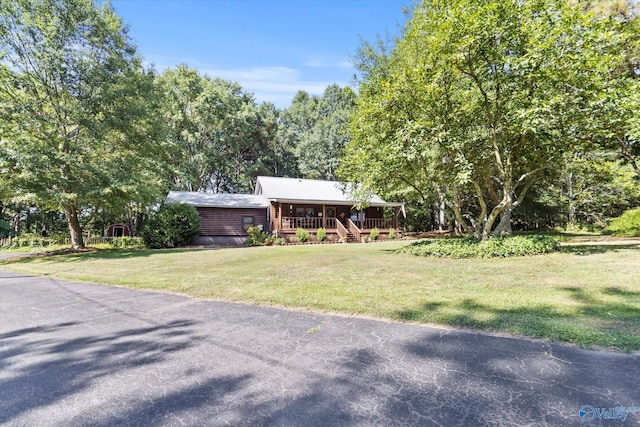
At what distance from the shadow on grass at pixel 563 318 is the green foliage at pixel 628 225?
54.3 feet

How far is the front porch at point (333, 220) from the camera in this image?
69.6 feet

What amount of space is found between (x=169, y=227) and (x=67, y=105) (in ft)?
24.7

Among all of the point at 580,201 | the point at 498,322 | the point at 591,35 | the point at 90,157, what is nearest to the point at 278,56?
the point at 90,157

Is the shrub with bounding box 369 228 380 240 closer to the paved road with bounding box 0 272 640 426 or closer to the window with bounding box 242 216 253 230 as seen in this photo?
the window with bounding box 242 216 253 230

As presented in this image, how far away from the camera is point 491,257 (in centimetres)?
939

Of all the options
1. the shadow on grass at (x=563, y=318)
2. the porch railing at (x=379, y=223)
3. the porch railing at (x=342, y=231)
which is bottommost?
the shadow on grass at (x=563, y=318)

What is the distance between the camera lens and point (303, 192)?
2312 cm

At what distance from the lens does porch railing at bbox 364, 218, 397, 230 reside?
24.3 meters

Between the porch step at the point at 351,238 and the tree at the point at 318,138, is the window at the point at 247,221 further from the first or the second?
the tree at the point at 318,138

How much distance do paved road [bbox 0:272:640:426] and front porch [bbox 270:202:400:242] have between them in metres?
16.8

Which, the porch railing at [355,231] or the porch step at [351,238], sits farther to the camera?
the porch railing at [355,231]

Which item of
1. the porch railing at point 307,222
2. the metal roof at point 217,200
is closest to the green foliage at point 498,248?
the porch railing at point 307,222

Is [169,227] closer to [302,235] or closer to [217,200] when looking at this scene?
[217,200]

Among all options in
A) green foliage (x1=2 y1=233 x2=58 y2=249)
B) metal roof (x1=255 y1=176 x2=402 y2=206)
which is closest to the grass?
metal roof (x1=255 y1=176 x2=402 y2=206)
